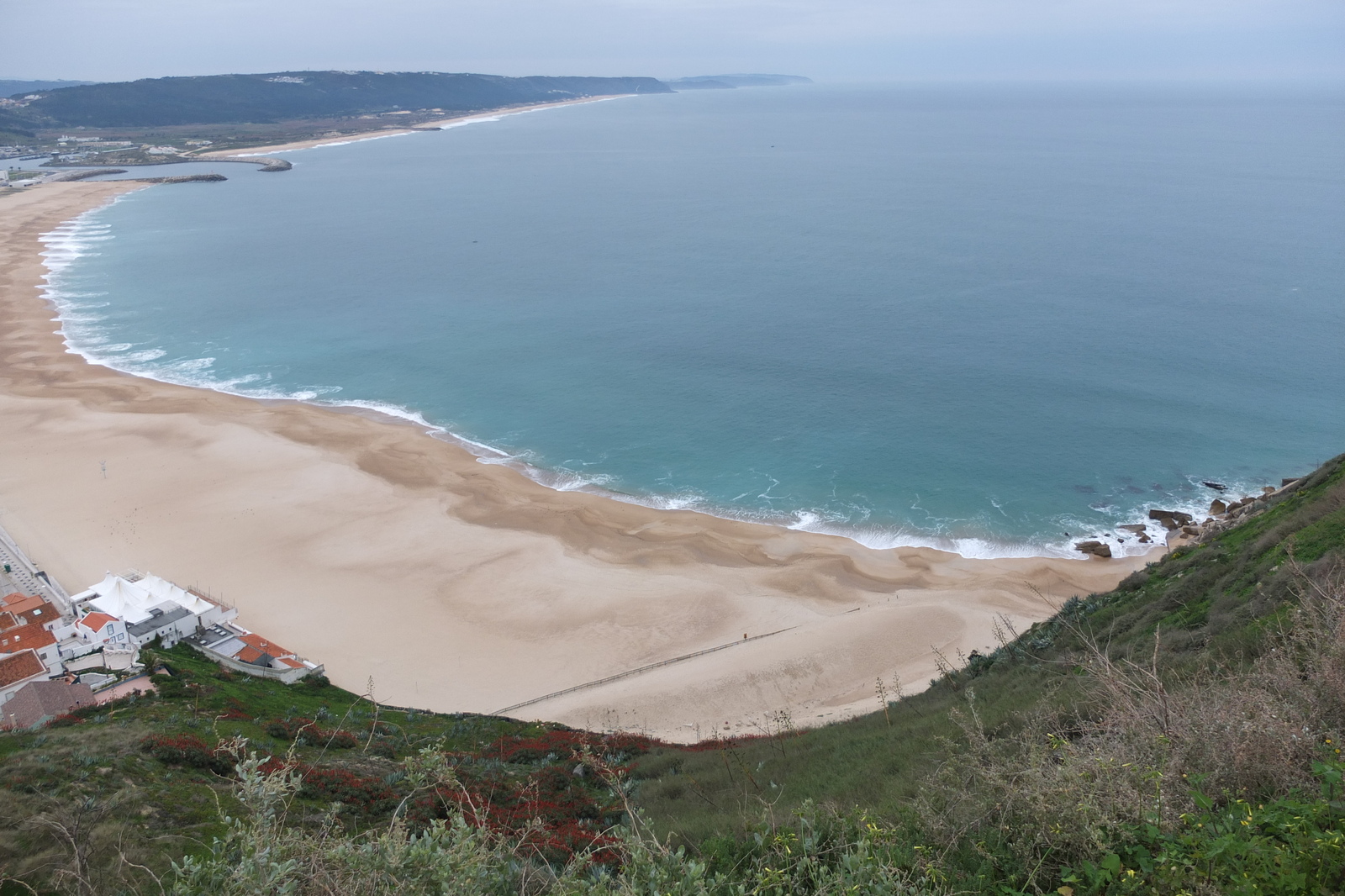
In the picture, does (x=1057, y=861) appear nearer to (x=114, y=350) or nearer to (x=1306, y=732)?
(x=1306, y=732)

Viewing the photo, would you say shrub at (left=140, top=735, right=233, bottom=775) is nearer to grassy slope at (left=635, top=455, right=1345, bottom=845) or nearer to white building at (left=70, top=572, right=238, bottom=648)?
grassy slope at (left=635, top=455, right=1345, bottom=845)

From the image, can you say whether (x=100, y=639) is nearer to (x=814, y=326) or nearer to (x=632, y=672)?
(x=632, y=672)

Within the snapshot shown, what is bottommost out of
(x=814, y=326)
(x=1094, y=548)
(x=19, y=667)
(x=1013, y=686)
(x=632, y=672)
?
(x=632, y=672)

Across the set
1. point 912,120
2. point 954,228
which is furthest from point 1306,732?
point 912,120

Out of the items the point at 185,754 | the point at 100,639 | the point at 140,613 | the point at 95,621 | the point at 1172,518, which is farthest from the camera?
the point at 1172,518

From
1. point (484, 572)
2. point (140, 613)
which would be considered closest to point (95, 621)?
point (140, 613)

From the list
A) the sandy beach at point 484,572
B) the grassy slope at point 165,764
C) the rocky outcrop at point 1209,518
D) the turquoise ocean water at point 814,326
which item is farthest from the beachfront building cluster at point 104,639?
the rocky outcrop at point 1209,518
